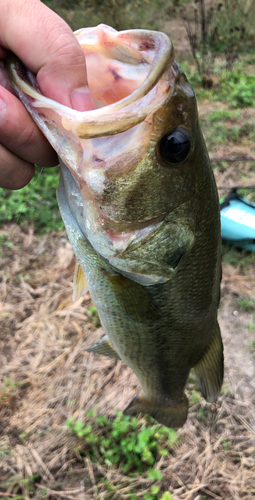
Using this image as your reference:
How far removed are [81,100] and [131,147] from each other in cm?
17

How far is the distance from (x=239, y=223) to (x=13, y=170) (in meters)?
2.59

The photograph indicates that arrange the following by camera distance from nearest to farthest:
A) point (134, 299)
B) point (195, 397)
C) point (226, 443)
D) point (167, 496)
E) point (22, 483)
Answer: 1. point (134, 299)
2. point (167, 496)
3. point (22, 483)
4. point (226, 443)
5. point (195, 397)

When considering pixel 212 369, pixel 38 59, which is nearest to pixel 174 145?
pixel 38 59

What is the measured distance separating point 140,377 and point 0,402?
131cm

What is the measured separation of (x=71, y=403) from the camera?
2406mm

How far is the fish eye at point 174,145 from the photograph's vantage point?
85cm

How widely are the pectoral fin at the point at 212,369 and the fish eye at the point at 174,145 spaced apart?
0.89 metres

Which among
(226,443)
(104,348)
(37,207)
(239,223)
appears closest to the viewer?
(104,348)

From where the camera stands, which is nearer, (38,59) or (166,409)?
(38,59)

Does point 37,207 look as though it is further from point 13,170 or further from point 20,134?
point 20,134

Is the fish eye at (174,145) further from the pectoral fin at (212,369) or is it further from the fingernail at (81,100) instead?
the pectoral fin at (212,369)

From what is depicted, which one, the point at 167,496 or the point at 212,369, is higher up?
the point at 212,369

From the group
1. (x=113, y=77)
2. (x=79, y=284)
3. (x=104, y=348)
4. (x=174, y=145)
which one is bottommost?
(x=104, y=348)

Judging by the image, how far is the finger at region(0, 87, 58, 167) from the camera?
32.6 inches
